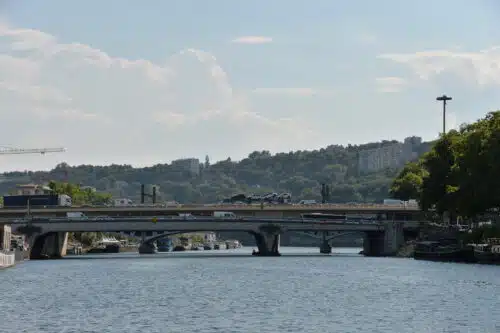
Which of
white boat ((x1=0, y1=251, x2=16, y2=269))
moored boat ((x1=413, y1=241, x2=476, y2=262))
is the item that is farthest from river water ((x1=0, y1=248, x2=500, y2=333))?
moored boat ((x1=413, y1=241, x2=476, y2=262))

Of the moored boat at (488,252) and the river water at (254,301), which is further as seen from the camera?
the moored boat at (488,252)

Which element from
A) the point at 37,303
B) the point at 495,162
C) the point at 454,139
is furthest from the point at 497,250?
the point at 37,303

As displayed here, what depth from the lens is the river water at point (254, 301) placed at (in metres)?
77.1

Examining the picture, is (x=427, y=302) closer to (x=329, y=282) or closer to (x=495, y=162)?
(x=329, y=282)

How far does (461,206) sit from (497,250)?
1066 inches

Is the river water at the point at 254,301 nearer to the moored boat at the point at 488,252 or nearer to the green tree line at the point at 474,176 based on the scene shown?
the moored boat at the point at 488,252

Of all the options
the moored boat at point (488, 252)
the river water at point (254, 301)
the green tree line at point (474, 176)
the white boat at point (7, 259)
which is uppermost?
the green tree line at point (474, 176)

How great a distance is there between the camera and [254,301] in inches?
3730

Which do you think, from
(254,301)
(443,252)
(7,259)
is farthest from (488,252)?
(254,301)

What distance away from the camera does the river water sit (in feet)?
253

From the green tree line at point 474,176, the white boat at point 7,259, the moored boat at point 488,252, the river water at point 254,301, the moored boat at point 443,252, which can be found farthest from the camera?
the green tree line at point 474,176

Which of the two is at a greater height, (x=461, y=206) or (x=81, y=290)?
(x=461, y=206)

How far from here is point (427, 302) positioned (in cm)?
9269

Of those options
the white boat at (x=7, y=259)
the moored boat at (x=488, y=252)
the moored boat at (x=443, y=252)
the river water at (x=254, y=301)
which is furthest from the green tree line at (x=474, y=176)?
the white boat at (x=7, y=259)
